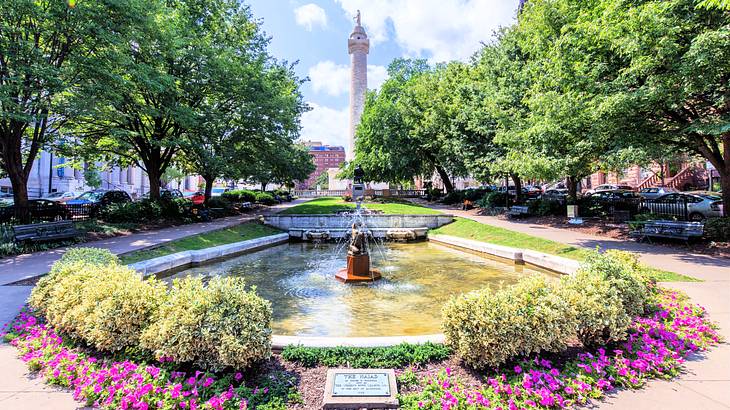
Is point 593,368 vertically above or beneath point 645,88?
beneath

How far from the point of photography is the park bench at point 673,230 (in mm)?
12258

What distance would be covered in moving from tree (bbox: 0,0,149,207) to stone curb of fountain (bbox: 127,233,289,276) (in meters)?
7.20

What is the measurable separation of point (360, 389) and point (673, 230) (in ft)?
45.7

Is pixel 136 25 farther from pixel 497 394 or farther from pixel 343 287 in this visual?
pixel 497 394

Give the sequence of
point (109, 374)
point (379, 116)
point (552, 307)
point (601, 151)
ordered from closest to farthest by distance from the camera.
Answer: point (109, 374), point (552, 307), point (601, 151), point (379, 116)

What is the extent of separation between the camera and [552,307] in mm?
4816

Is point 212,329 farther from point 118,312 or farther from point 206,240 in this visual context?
point 206,240

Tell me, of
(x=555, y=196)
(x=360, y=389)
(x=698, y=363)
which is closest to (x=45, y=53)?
(x=360, y=389)

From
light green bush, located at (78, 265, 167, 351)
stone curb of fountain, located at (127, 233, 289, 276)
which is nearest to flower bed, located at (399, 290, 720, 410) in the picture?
light green bush, located at (78, 265, 167, 351)

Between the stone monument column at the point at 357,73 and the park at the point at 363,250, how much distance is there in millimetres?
22344

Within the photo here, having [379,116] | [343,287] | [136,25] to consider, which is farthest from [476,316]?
[379,116]

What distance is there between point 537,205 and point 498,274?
51.3 feet

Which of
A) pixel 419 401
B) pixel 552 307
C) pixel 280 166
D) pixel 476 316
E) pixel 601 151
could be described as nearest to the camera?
pixel 419 401

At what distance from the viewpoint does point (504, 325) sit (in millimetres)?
4422
